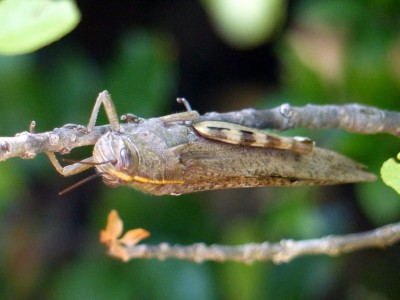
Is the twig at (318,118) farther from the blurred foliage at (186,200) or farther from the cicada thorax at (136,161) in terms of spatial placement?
the blurred foliage at (186,200)

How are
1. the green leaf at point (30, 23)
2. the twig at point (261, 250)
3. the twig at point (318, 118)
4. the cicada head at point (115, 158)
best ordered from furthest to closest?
the twig at point (261, 250), the twig at point (318, 118), the cicada head at point (115, 158), the green leaf at point (30, 23)

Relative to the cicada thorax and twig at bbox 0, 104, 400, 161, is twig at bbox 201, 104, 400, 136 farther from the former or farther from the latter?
the cicada thorax

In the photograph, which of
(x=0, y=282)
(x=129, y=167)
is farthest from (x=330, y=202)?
(x=129, y=167)

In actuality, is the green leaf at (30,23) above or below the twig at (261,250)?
above

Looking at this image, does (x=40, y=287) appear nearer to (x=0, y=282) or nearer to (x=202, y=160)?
(x=0, y=282)

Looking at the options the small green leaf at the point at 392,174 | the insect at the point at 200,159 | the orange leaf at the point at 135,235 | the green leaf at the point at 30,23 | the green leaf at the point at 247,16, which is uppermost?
the green leaf at the point at 247,16

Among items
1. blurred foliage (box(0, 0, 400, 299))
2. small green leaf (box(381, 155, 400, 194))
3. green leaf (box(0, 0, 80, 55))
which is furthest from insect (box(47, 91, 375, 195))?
blurred foliage (box(0, 0, 400, 299))

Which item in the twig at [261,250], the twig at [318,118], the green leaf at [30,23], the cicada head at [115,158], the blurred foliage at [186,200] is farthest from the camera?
the blurred foliage at [186,200]

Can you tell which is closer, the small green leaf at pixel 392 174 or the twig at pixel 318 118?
the small green leaf at pixel 392 174

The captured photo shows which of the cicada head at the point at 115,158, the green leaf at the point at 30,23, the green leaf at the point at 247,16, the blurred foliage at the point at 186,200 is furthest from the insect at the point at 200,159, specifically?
the green leaf at the point at 247,16
